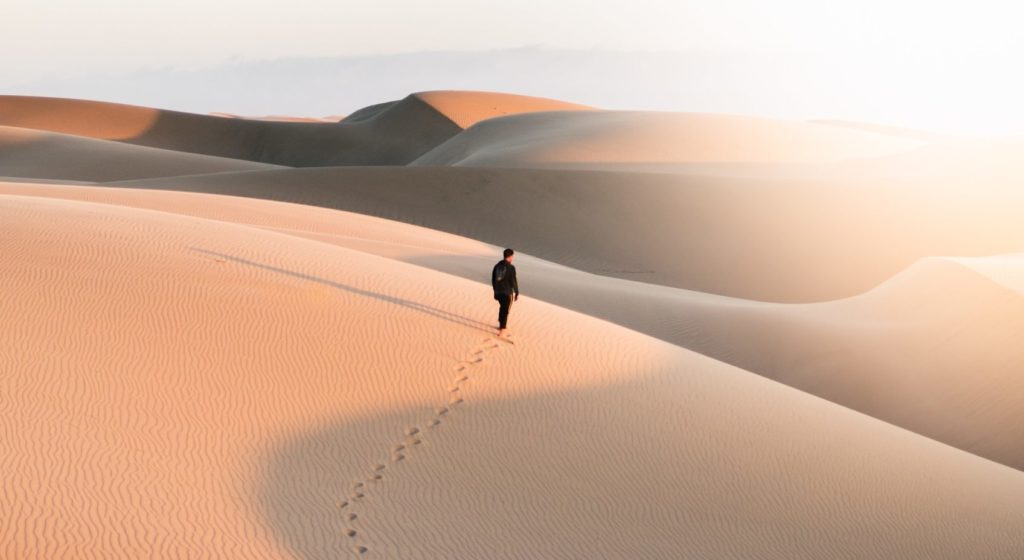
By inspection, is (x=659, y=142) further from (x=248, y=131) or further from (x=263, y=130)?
(x=248, y=131)

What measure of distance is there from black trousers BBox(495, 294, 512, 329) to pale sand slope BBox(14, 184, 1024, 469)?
5.08 m

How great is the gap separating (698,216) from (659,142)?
1676 cm

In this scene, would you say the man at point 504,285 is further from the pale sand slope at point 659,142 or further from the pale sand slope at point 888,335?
the pale sand slope at point 659,142

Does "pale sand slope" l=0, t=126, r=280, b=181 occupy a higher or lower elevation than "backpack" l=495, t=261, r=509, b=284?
lower

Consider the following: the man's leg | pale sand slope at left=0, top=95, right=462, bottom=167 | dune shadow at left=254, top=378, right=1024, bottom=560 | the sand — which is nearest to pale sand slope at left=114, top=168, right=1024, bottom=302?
the sand

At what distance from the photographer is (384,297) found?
11523 mm

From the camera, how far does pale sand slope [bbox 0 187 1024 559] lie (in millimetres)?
6707

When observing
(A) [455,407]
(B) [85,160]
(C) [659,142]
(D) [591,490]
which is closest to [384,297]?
(A) [455,407]

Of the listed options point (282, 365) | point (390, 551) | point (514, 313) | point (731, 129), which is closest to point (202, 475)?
point (390, 551)

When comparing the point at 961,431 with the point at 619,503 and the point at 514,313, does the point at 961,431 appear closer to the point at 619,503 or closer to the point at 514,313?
the point at 514,313

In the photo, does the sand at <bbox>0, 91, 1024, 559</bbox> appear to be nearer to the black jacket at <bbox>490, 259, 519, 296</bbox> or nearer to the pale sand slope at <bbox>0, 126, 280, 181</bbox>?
the black jacket at <bbox>490, 259, 519, 296</bbox>

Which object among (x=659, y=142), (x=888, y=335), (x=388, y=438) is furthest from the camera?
(x=659, y=142)

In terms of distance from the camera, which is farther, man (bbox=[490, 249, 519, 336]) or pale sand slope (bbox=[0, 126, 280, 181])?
pale sand slope (bbox=[0, 126, 280, 181])

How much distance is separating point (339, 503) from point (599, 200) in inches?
1214
